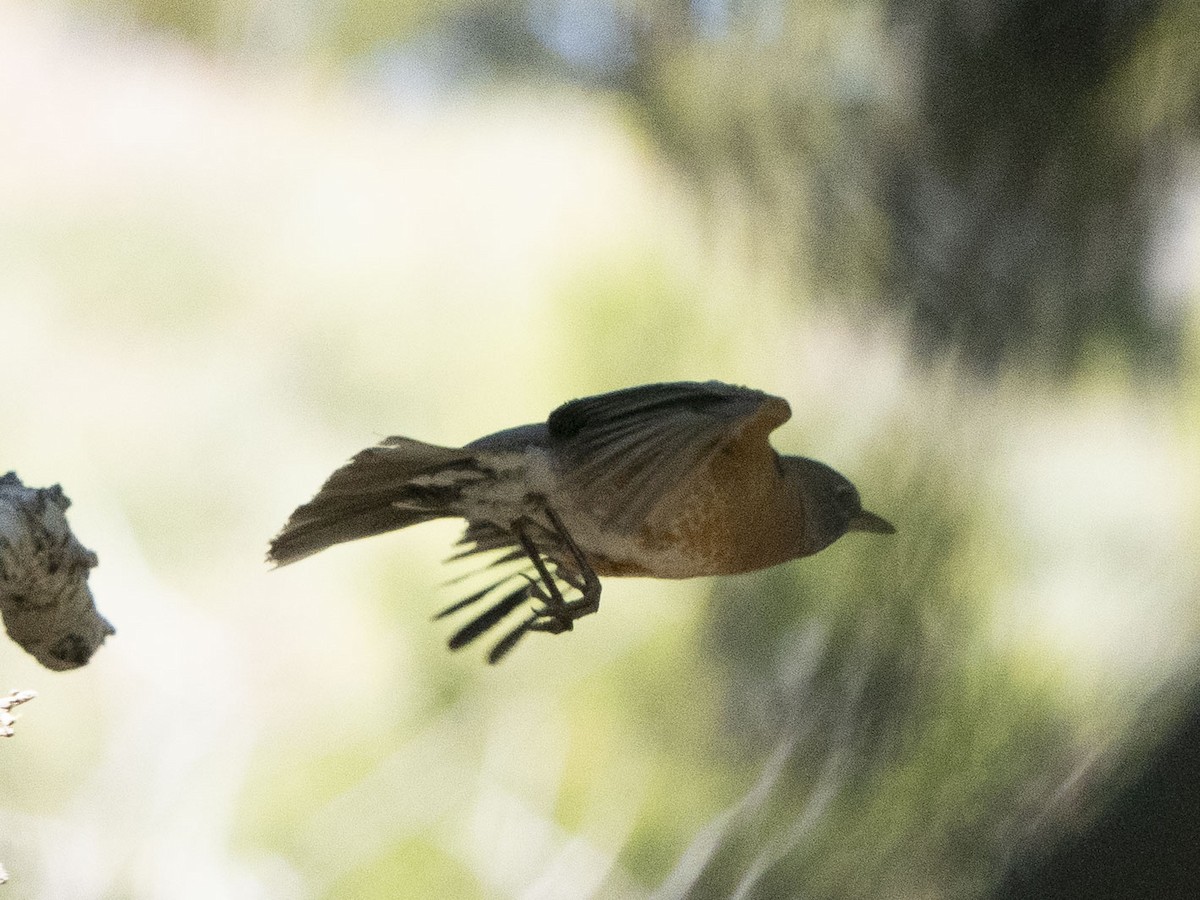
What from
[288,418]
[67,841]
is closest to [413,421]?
[288,418]

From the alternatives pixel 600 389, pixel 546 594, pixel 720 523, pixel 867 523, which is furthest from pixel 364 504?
pixel 600 389

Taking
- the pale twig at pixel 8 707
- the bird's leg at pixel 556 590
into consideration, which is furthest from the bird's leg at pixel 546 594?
the pale twig at pixel 8 707

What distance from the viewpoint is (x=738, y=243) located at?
1500mm

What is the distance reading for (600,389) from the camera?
4.98 ft

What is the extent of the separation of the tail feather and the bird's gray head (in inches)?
9.7

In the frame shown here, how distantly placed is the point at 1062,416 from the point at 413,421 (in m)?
0.75

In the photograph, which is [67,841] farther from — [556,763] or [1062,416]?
[1062,416]

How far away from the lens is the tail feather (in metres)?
0.84

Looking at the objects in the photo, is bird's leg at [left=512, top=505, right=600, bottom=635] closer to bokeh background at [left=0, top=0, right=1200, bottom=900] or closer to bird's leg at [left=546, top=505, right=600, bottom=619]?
bird's leg at [left=546, top=505, right=600, bottom=619]

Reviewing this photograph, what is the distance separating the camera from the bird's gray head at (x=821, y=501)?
0.92 metres

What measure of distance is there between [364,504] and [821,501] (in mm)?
331

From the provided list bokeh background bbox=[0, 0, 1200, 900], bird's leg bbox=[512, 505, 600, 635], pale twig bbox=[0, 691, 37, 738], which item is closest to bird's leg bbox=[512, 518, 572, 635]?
bird's leg bbox=[512, 505, 600, 635]

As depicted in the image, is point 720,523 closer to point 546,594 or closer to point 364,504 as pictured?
point 546,594

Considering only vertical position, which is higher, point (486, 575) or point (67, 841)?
point (486, 575)
